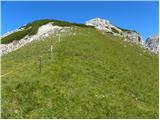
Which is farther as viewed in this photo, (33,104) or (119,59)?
(119,59)

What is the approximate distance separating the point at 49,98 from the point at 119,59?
75.4ft

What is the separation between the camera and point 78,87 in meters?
30.9

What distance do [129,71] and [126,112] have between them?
15323 mm

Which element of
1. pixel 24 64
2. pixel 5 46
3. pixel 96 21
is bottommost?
pixel 24 64

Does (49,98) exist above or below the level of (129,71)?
below

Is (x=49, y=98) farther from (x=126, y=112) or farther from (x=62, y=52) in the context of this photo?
(x=62, y=52)

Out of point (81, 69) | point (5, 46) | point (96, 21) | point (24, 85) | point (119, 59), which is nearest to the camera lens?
point (24, 85)

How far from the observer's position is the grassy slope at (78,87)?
85.0 ft

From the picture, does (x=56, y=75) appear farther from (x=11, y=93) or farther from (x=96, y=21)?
(x=96, y=21)

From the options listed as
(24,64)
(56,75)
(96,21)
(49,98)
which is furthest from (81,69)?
(96,21)

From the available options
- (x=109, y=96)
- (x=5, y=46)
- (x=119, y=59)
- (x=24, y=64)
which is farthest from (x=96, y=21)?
(x=109, y=96)

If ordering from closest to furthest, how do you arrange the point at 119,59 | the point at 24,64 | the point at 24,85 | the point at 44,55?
the point at 24,85 → the point at 24,64 → the point at 44,55 → the point at 119,59

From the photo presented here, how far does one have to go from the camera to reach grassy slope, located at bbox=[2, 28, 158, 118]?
25906 millimetres

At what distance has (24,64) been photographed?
40500 millimetres
